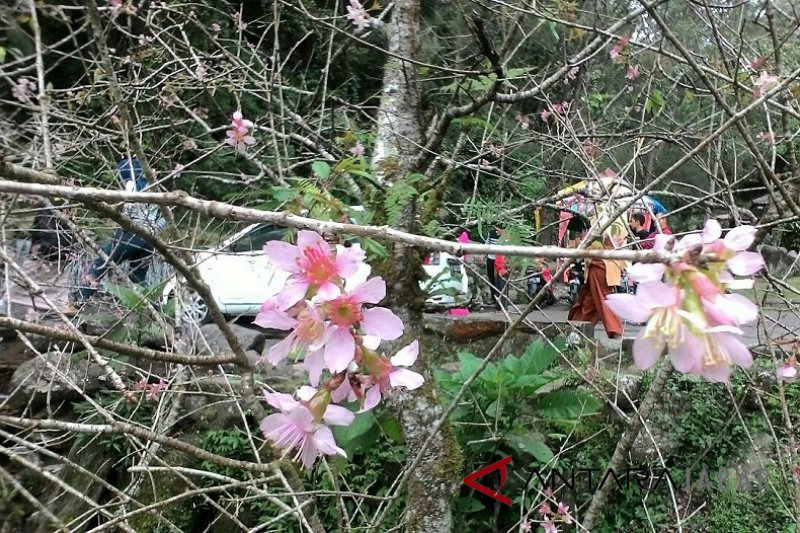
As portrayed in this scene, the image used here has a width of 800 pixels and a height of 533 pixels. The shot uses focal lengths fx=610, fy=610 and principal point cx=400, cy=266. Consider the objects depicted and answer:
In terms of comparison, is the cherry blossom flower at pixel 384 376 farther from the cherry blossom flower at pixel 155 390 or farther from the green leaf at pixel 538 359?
the green leaf at pixel 538 359

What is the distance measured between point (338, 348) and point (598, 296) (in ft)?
12.4

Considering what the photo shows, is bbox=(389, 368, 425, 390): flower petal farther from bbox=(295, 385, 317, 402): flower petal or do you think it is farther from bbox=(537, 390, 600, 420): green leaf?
bbox=(537, 390, 600, 420): green leaf

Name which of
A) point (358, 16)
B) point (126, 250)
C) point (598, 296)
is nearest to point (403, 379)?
Answer: point (358, 16)

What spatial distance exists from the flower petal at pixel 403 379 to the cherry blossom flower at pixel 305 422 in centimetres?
10

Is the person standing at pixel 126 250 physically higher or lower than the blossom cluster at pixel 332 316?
lower

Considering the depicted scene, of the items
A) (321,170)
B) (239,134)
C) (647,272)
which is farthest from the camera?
(239,134)

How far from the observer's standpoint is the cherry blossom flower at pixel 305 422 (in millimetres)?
929

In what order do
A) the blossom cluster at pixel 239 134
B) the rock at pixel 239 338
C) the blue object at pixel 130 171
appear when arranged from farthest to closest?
the rock at pixel 239 338
the blossom cluster at pixel 239 134
the blue object at pixel 130 171

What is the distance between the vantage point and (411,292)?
7.66 feet

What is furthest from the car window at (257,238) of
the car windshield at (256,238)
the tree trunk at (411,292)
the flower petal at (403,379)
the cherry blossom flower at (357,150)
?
the flower petal at (403,379)

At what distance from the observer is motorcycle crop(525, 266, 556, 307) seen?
3035 millimetres

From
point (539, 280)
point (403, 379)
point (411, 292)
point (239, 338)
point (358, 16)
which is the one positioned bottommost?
point (239, 338)

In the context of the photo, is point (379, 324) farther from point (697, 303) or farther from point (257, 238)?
point (257, 238)

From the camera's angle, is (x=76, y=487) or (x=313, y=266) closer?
(x=313, y=266)
